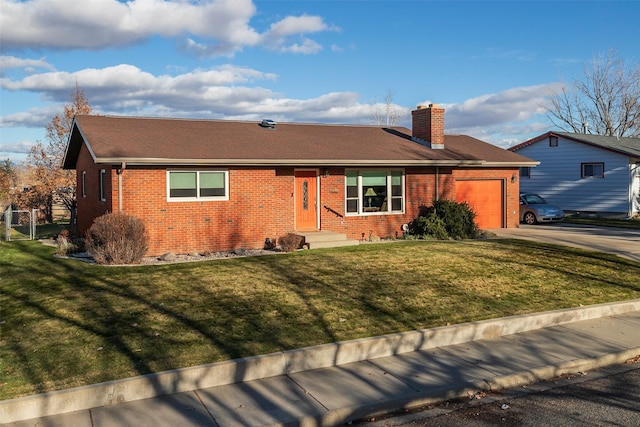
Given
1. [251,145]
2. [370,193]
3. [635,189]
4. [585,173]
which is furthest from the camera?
[585,173]

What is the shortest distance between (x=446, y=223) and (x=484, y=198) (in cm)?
474

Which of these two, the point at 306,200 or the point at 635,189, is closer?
the point at 306,200

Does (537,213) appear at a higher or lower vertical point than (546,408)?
higher

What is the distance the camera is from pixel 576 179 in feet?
106

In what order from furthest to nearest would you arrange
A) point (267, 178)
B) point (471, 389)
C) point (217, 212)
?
point (267, 178)
point (217, 212)
point (471, 389)

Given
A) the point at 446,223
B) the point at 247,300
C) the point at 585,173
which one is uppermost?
the point at 585,173

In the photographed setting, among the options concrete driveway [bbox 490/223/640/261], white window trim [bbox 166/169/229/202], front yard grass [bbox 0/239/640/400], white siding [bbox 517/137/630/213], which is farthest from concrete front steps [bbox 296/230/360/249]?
white siding [bbox 517/137/630/213]

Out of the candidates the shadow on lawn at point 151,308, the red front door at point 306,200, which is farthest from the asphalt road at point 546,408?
the red front door at point 306,200

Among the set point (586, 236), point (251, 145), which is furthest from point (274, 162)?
point (586, 236)

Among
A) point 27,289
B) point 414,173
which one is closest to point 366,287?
point 27,289

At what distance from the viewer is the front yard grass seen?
24.6ft

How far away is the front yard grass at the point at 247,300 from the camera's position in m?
7.50

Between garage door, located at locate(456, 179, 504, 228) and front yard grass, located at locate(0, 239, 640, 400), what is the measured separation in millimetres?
7742

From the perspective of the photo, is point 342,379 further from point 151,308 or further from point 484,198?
point 484,198
